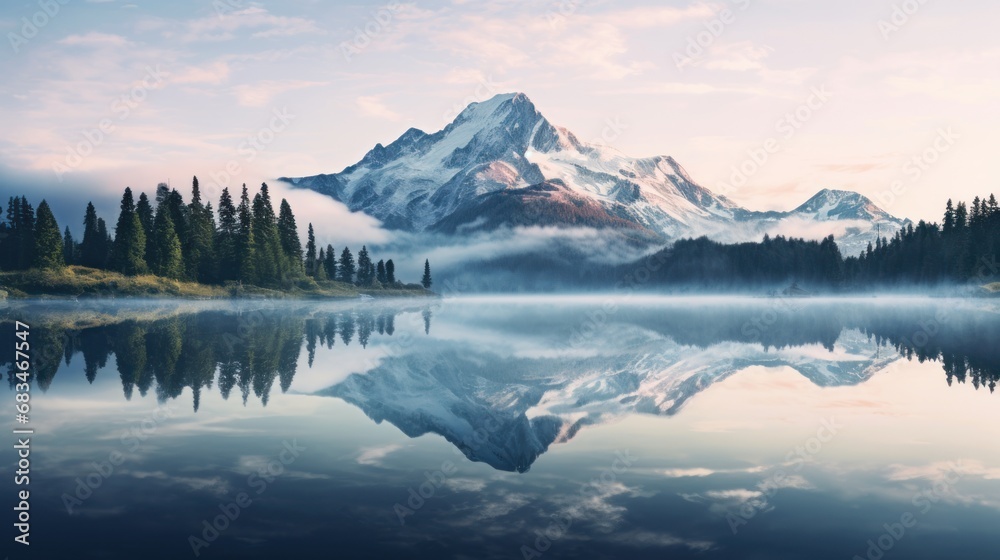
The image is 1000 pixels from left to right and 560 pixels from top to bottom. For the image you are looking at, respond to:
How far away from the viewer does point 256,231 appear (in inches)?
6501

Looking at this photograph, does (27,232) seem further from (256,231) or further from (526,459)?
(526,459)

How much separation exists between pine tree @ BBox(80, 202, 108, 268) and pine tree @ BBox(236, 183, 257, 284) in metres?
25.2

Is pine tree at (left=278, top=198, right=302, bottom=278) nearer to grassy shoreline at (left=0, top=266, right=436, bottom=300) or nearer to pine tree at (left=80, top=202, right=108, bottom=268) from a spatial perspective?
grassy shoreline at (left=0, top=266, right=436, bottom=300)

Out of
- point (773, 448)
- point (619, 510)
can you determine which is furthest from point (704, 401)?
point (619, 510)

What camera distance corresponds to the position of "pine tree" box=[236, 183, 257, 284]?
156125mm

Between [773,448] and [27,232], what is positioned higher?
[27,232]

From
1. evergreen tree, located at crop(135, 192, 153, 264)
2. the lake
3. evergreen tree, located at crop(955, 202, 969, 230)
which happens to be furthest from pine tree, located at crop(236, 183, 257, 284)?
evergreen tree, located at crop(955, 202, 969, 230)

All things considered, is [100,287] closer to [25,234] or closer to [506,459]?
[25,234]

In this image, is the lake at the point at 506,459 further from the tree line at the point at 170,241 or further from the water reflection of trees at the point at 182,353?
the tree line at the point at 170,241

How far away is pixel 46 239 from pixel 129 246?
1355cm

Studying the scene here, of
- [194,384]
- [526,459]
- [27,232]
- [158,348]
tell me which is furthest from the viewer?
[27,232]

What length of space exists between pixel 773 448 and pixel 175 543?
14.7m

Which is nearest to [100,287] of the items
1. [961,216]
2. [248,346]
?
[248,346]

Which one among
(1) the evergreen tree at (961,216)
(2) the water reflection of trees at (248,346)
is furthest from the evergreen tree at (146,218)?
(1) the evergreen tree at (961,216)
